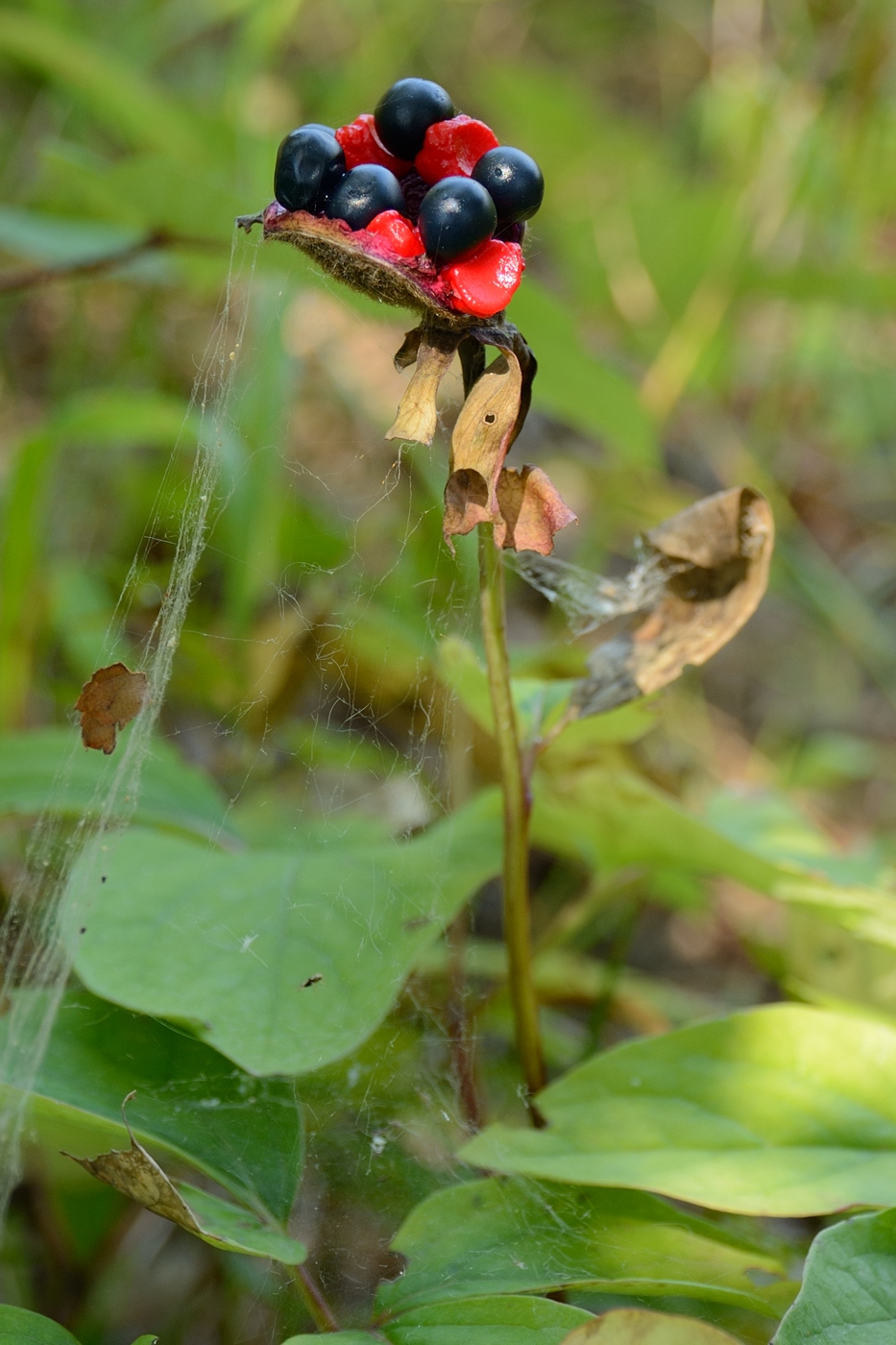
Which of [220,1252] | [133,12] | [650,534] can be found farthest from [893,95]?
[220,1252]

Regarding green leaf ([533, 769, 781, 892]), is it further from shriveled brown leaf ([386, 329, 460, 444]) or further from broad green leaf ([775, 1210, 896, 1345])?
shriveled brown leaf ([386, 329, 460, 444])

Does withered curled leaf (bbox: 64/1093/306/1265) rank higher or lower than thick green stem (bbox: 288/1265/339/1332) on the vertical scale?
higher

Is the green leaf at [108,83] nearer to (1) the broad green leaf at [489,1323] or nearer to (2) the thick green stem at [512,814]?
(2) the thick green stem at [512,814]

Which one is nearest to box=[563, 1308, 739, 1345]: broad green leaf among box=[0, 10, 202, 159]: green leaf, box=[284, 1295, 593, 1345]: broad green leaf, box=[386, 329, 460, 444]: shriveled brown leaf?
box=[284, 1295, 593, 1345]: broad green leaf

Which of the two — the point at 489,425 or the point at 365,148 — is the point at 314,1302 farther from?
the point at 365,148

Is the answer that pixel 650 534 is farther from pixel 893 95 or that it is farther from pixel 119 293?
pixel 893 95

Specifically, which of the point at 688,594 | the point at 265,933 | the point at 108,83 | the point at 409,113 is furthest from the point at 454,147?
the point at 108,83
